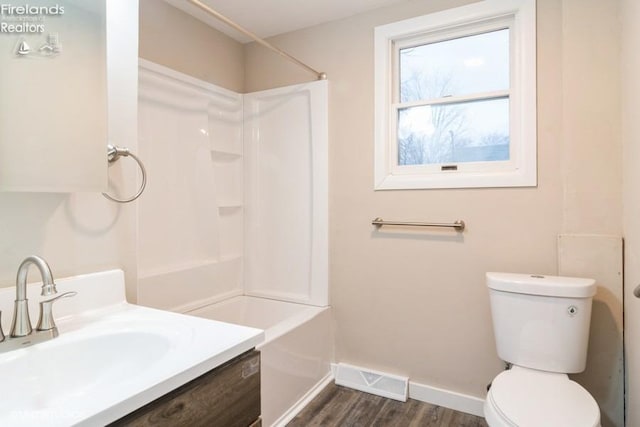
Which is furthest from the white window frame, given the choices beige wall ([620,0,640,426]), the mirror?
the mirror

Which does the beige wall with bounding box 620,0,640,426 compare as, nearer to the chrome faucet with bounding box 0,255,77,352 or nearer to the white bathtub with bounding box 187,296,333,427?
the white bathtub with bounding box 187,296,333,427

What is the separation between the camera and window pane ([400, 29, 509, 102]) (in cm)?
198

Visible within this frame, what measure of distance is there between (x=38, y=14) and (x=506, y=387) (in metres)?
1.98

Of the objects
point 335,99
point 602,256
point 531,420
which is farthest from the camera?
point 335,99

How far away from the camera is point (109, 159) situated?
1197 mm

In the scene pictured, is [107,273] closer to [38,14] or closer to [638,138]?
[38,14]

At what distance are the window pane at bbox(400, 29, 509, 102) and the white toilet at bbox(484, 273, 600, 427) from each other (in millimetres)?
1055

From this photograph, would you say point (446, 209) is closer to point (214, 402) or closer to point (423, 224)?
point (423, 224)

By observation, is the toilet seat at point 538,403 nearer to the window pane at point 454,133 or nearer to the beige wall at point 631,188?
the beige wall at point 631,188

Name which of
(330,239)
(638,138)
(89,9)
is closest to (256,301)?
(330,239)

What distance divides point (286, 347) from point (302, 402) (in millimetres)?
386

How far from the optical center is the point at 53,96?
105 centimetres

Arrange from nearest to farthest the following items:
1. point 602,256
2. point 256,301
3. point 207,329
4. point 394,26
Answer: point 207,329
point 602,256
point 394,26
point 256,301

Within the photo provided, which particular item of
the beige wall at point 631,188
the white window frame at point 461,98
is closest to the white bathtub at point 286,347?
the white window frame at point 461,98
